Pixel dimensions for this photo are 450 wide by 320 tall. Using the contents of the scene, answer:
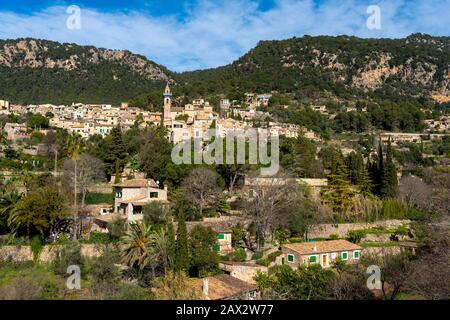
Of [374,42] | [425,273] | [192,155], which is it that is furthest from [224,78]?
[425,273]

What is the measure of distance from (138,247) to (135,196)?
7.32m

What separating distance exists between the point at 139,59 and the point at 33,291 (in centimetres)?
11190

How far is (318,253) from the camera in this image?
26172 mm

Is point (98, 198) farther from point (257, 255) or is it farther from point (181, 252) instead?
point (257, 255)

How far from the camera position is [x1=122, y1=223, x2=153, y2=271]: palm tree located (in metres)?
23.5

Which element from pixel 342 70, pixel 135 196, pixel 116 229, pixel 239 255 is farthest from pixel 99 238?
pixel 342 70

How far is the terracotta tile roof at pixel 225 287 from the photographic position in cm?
2034

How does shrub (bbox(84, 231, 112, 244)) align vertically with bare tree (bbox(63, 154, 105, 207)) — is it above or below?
below

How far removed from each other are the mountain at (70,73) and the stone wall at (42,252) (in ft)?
221

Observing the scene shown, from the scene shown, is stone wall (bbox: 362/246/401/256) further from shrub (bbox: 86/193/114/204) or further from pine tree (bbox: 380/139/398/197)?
shrub (bbox: 86/193/114/204)

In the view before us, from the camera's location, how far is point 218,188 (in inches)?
1281

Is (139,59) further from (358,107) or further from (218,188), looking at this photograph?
(218,188)

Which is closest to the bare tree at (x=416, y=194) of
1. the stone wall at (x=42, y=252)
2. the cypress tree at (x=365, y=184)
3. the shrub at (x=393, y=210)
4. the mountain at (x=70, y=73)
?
the shrub at (x=393, y=210)

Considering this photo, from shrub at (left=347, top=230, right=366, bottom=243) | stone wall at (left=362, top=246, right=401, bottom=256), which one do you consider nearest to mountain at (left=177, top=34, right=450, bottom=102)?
shrub at (left=347, top=230, right=366, bottom=243)
